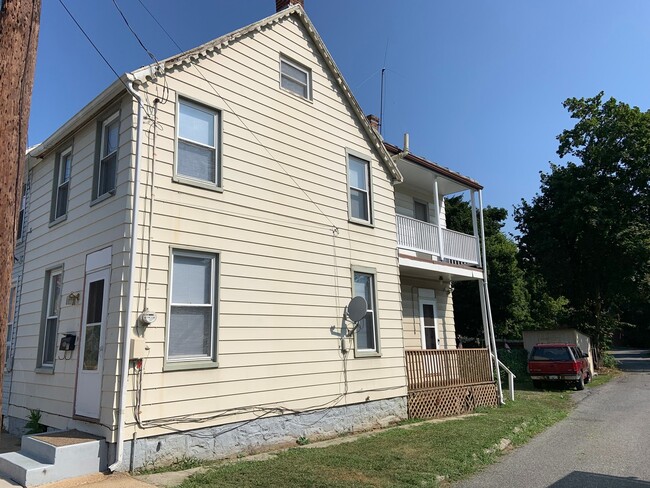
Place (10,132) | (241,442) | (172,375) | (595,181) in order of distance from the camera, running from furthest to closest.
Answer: (595,181) < (241,442) < (172,375) < (10,132)

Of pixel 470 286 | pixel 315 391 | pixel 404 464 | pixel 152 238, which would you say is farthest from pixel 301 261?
pixel 470 286

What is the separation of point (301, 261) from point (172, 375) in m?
3.57

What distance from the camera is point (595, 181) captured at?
29188 mm

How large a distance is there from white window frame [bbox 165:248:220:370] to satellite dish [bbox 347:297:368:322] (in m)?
3.26

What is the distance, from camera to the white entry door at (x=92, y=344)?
725 centimetres

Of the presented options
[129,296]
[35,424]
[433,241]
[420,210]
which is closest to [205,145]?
[129,296]

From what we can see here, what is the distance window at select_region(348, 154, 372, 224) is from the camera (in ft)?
38.7

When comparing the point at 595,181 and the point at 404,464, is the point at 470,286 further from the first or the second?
the point at 404,464

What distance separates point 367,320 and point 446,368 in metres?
3.44

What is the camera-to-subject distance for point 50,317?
9.34 meters

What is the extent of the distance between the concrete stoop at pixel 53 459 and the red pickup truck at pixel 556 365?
694 inches

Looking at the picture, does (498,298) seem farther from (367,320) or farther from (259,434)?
(259,434)

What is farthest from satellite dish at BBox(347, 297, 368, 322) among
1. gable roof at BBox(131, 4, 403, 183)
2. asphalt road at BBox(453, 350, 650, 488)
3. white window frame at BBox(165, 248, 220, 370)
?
gable roof at BBox(131, 4, 403, 183)

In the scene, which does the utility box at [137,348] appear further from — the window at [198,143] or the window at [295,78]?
the window at [295,78]
